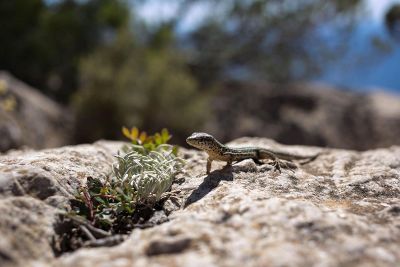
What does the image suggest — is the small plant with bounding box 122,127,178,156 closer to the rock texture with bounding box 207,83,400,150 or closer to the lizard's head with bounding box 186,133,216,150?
the lizard's head with bounding box 186,133,216,150

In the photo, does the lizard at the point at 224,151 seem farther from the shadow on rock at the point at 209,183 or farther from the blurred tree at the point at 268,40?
the blurred tree at the point at 268,40

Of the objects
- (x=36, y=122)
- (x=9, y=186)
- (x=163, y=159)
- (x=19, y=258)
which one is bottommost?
(x=19, y=258)

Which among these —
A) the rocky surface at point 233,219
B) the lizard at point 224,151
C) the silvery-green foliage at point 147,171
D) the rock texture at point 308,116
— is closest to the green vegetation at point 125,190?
the silvery-green foliage at point 147,171

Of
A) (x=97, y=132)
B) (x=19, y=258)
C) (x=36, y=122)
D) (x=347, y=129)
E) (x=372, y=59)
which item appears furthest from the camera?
(x=372, y=59)

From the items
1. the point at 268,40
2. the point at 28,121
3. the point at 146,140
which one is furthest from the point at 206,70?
the point at 146,140

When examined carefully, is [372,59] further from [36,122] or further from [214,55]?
[36,122]

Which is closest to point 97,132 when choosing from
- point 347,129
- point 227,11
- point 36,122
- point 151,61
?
point 151,61
